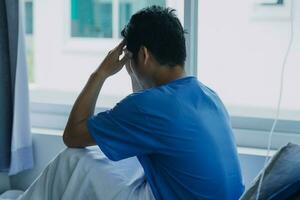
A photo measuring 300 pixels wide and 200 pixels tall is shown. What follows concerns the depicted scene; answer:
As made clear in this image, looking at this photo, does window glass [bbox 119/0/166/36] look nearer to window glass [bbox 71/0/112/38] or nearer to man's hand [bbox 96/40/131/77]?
window glass [bbox 71/0/112/38]

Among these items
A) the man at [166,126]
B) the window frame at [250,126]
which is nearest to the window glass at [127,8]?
the window frame at [250,126]

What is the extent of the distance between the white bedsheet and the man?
0.17ft

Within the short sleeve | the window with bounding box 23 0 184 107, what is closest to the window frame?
the window with bounding box 23 0 184 107

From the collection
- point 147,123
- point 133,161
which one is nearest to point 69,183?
point 133,161

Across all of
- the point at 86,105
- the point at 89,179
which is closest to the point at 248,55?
the point at 86,105

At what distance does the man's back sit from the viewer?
1.52 metres

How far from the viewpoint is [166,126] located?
1.52 meters

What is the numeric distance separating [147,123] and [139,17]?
36 cm

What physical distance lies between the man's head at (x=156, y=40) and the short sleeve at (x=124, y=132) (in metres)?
0.17

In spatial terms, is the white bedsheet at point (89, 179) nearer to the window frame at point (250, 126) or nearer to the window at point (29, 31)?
the window frame at point (250, 126)

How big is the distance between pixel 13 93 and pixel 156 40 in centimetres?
93

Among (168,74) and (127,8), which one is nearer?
(168,74)

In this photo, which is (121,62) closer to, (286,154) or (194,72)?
(194,72)

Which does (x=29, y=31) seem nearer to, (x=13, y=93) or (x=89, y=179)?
(x=13, y=93)
